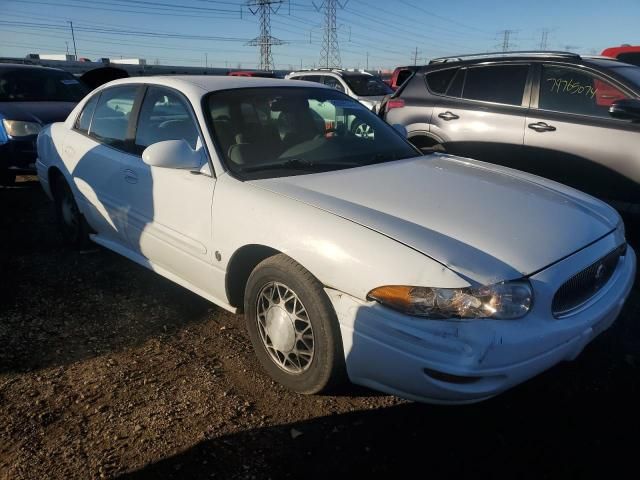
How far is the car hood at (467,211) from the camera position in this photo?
2121 mm

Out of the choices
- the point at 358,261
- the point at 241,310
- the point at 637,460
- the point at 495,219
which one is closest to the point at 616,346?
the point at 637,460

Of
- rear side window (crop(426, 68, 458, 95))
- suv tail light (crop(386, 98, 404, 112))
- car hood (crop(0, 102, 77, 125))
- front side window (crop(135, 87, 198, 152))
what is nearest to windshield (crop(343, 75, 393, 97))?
suv tail light (crop(386, 98, 404, 112))

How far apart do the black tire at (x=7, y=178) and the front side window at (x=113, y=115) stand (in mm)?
3160

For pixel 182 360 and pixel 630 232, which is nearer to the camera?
pixel 182 360

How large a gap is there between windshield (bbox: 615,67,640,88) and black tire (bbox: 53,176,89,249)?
16.2ft

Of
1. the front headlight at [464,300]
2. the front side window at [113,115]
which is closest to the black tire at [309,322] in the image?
the front headlight at [464,300]

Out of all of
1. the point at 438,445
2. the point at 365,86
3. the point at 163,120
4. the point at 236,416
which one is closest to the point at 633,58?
the point at 365,86

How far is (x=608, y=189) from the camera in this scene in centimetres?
447

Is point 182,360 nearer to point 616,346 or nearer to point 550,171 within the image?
point 616,346

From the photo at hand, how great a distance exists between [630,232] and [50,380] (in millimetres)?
4698

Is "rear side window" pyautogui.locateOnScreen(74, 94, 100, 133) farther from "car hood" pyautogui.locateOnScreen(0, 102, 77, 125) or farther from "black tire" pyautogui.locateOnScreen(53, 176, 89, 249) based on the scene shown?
"car hood" pyautogui.locateOnScreen(0, 102, 77, 125)

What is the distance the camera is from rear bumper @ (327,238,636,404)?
1.97 m

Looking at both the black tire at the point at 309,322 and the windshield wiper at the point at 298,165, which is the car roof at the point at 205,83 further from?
the black tire at the point at 309,322

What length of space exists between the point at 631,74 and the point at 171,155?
4.28 meters
